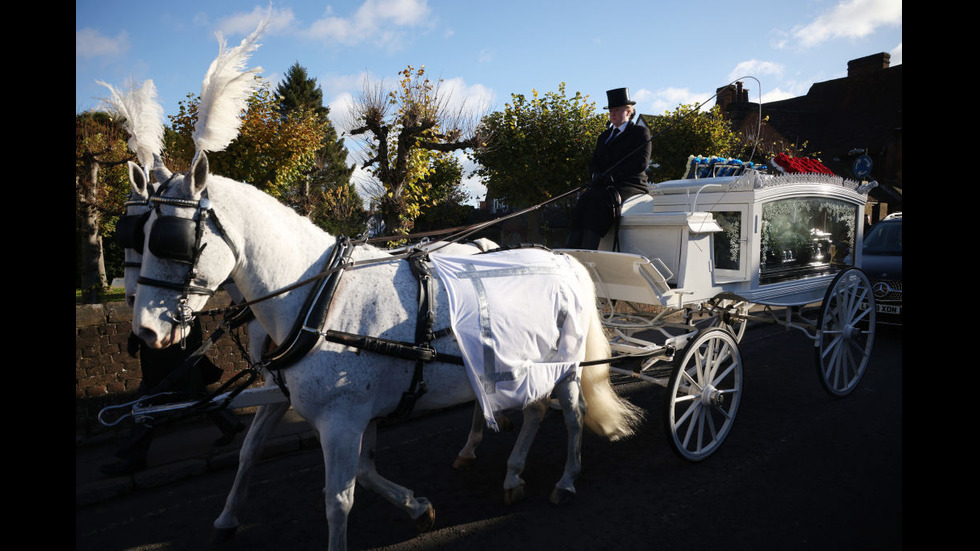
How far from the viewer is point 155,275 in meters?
2.30

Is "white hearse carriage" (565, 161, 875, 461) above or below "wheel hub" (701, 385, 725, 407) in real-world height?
above

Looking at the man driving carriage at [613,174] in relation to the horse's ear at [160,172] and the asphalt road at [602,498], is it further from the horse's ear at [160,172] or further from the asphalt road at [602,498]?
the horse's ear at [160,172]

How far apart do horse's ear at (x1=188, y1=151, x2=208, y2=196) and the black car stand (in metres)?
8.37

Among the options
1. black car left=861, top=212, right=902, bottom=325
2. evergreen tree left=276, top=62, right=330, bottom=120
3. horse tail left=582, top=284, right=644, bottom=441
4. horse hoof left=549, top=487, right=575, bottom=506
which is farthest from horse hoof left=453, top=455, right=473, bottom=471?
evergreen tree left=276, top=62, right=330, bottom=120

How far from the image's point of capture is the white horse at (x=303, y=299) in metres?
2.32

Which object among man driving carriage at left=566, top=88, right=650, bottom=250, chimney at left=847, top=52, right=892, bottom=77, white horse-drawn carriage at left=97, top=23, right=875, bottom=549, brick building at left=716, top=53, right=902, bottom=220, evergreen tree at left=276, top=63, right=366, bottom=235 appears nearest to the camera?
white horse-drawn carriage at left=97, top=23, right=875, bottom=549

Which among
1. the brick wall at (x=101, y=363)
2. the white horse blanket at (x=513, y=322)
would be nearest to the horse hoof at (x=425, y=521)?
the white horse blanket at (x=513, y=322)

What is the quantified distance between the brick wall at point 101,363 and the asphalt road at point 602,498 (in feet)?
4.95

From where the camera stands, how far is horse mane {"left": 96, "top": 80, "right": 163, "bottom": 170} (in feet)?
8.12

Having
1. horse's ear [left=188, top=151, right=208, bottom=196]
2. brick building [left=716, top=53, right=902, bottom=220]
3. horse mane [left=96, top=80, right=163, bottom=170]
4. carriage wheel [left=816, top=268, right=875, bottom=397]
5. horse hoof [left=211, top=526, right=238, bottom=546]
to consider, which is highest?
brick building [left=716, top=53, right=902, bottom=220]

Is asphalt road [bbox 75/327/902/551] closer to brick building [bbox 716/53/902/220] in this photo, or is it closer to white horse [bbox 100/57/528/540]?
white horse [bbox 100/57/528/540]

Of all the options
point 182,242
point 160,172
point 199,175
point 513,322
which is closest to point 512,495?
point 513,322

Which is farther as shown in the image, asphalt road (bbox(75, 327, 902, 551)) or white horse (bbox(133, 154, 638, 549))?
asphalt road (bbox(75, 327, 902, 551))
